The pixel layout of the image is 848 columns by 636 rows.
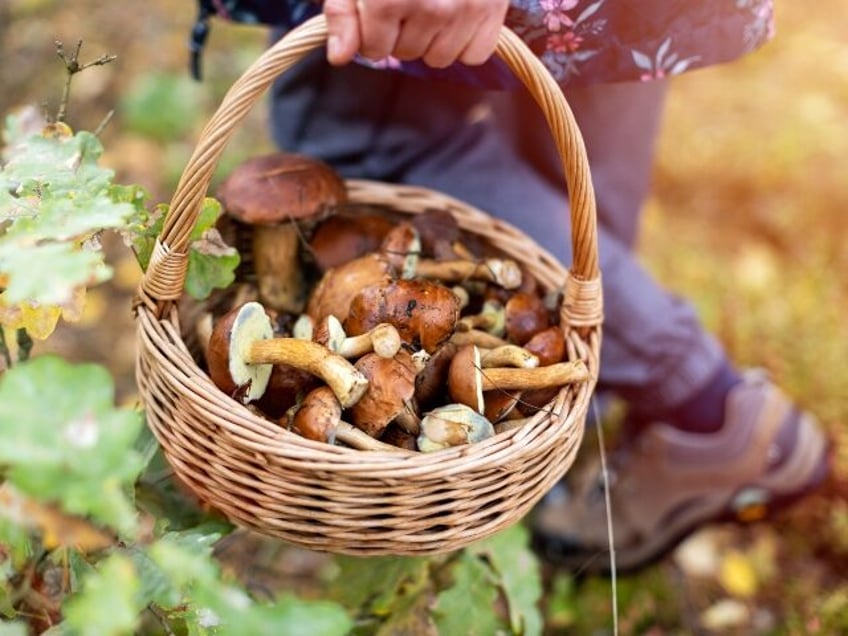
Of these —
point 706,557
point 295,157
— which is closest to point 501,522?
point 295,157

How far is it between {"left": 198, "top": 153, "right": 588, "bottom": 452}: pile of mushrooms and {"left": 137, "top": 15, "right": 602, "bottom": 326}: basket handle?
0.33 ft

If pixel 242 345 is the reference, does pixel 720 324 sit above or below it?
below

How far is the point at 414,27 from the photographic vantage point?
1072 mm

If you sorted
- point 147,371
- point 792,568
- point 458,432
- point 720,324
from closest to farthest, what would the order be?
point 458,432 < point 147,371 < point 792,568 < point 720,324

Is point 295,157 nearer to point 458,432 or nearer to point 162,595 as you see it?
point 458,432

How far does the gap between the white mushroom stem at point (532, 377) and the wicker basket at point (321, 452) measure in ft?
0.10

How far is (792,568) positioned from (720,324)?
2.24 ft

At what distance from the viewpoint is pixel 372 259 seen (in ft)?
4.17

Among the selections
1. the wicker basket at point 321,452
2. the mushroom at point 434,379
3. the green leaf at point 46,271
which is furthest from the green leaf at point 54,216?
the mushroom at point 434,379

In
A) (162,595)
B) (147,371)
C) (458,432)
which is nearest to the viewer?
(162,595)

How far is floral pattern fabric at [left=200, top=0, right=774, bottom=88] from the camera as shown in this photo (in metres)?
1.25

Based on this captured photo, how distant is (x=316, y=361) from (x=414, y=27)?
43 cm

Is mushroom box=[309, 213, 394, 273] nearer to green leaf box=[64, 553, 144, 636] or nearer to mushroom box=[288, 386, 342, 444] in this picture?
mushroom box=[288, 386, 342, 444]

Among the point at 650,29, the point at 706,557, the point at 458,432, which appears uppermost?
the point at 650,29
